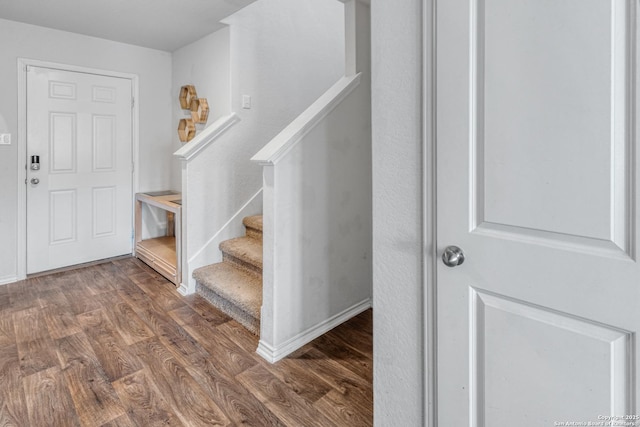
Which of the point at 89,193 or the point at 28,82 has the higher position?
the point at 28,82

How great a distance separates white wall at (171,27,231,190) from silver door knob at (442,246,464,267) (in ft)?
8.41

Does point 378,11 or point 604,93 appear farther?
point 378,11

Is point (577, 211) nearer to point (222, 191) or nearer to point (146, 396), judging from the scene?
point (146, 396)

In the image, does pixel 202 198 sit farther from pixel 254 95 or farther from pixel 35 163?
pixel 35 163

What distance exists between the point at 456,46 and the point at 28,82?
146 inches

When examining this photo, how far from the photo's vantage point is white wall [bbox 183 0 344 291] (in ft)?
9.88

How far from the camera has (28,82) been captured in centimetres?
317

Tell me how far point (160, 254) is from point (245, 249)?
1132mm

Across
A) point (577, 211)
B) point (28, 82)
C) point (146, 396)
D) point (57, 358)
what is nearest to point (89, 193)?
point (28, 82)

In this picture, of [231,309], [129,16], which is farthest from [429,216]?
[129,16]

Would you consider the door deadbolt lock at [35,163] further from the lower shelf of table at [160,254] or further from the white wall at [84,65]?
the lower shelf of table at [160,254]

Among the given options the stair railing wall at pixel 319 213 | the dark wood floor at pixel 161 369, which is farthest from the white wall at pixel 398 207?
the stair railing wall at pixel 319 213

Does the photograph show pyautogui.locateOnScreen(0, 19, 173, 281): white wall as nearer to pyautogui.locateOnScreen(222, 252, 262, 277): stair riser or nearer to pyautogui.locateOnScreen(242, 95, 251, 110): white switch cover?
pyautogui.locateOnScreen(242, 95, 251, 110): white switch cover

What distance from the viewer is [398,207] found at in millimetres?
1181
